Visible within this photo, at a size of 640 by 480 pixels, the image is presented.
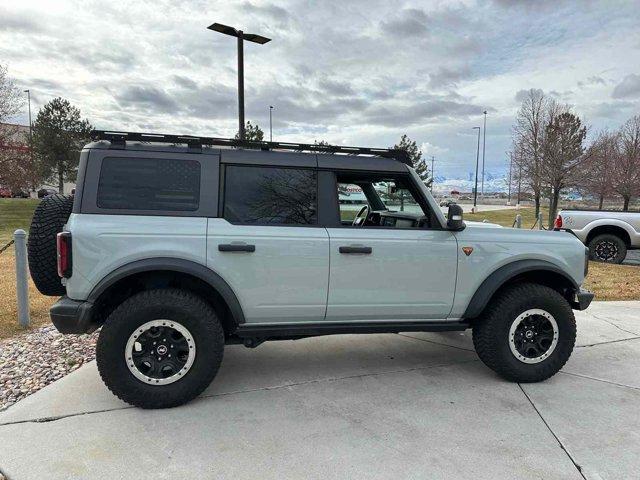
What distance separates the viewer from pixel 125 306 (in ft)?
10.4

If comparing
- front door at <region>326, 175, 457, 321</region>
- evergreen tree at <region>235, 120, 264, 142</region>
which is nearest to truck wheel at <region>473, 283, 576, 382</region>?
front door at <region>326, 175, 457, 321</region>

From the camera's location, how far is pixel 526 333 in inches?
150

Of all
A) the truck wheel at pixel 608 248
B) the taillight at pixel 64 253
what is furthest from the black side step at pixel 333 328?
the truck wheel at pixel 608 248

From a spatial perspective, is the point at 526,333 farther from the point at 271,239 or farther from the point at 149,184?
the point at 149,184

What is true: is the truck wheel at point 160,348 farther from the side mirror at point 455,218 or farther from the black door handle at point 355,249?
the side mirror at point 455,218

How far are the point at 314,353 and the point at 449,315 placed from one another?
139 cm

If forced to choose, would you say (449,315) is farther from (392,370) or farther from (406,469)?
(406,469)

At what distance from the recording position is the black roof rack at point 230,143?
10.8ft

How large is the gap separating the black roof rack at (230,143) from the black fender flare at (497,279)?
113cm

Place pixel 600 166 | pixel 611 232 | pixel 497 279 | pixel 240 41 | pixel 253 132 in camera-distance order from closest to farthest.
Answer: pixel 497 279, pixel 240 41, pixel 611 232, pixel 600 166, pixel 253 132

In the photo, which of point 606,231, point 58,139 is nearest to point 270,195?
point 606,231

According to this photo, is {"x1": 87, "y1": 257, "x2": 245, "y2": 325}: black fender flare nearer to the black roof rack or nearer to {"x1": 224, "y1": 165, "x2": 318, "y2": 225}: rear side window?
{"x1": 224, "y1": 165, "x2": 318, "y2": 225}: rear side window

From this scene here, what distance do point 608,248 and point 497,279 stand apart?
315 inches

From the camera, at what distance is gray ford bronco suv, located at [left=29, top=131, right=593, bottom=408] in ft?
10.4
